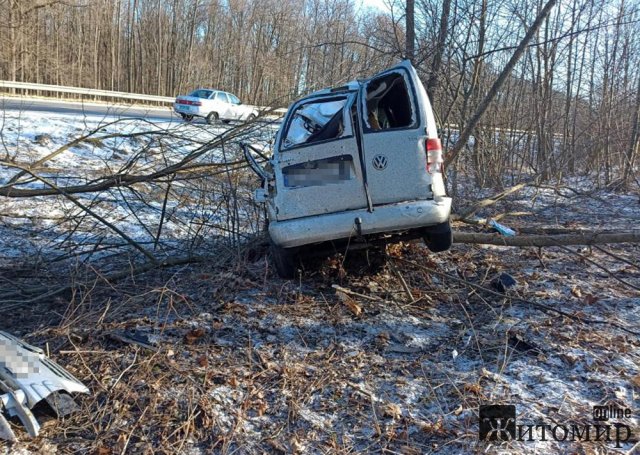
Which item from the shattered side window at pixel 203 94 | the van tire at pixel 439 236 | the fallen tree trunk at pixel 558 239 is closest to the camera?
the van tire at pixel 439 236

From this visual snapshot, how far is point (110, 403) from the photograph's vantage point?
3.31m

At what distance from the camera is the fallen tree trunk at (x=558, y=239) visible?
543cm

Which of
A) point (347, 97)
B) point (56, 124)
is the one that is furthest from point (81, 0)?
point (347, 97)

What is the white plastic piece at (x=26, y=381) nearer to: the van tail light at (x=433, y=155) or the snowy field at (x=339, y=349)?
the snowy field at (x=339, y=349)

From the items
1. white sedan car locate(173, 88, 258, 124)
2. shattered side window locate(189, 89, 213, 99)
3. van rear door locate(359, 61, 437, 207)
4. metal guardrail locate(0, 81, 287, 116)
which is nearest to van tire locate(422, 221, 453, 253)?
van rear door locate(359, 61, 437, 207)

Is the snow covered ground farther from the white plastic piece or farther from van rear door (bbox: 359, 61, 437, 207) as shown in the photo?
the white plastic piece

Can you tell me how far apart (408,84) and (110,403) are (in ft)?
11.9

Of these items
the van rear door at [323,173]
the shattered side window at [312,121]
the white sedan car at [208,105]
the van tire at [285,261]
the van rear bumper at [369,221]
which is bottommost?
the van tire at [285,261]

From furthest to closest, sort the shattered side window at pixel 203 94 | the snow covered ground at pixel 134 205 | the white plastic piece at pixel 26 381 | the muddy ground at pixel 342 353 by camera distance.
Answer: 1. the shattered side window at pixel 203 94
2. the snow covered ground at pixel 134 205
3. the muddy ground at pixel 342 353
4. the white plastic piece at pixel 26 381

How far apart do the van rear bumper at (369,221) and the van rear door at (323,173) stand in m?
0.09

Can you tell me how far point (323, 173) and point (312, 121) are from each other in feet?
3.23

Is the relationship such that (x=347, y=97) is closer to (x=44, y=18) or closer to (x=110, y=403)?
(x=110, y=403)

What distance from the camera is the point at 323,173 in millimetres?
4645

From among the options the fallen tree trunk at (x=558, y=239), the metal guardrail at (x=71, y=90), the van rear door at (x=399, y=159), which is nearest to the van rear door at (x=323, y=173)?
the van rear door at (x=399, y=159)
